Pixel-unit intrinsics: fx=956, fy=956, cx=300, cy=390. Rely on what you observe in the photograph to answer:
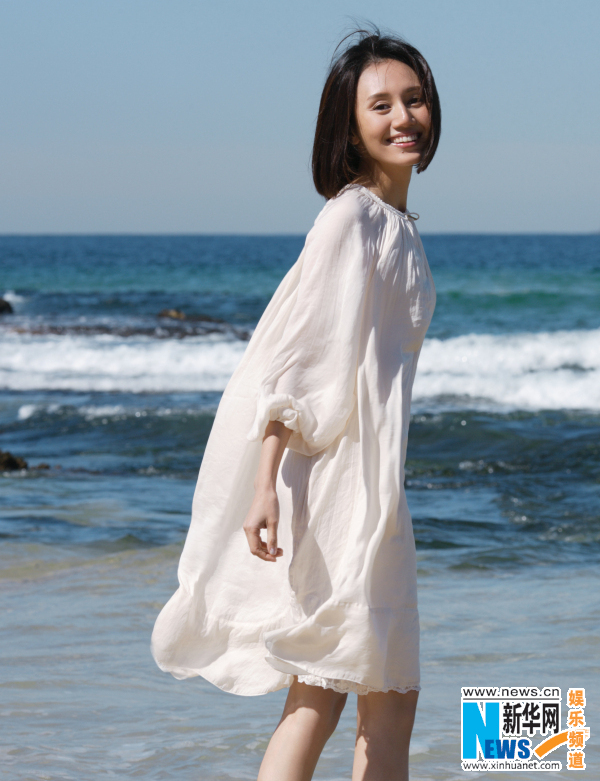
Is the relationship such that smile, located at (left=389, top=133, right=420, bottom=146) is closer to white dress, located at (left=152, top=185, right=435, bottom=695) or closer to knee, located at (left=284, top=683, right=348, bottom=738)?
white dress, located at (left=152, top=185, right=435, bottom=695)

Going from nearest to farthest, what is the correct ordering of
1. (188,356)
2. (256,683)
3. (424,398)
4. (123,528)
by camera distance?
1. (256,683)
2. (123,528)
3. (424,398)
4. (188,356)

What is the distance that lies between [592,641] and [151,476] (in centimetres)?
481

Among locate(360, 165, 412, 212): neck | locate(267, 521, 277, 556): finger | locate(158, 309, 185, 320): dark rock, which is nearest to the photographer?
locate(267, 521, 277, 556): finger

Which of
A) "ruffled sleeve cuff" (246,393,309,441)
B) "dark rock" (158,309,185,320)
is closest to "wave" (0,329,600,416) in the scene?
"dark rock" (158,309,185,320)

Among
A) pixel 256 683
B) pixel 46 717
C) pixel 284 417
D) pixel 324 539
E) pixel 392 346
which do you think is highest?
pixel 392 346

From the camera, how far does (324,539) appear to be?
1837 mm

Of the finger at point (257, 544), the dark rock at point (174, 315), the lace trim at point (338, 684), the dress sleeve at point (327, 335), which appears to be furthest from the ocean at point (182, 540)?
the dark rock at point (174, 315)

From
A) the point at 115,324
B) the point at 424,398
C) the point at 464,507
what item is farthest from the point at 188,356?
the point at 464,507

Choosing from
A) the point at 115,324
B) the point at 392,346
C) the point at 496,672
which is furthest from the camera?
the point at 115,324

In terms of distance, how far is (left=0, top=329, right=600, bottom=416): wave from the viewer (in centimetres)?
1234

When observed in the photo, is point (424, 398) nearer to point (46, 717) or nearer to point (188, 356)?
point (188, 356)

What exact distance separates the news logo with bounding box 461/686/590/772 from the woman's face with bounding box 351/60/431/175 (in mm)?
1774

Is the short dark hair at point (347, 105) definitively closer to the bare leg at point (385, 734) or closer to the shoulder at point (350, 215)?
the shoulder at point (350, 215)

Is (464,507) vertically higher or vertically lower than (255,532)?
lower
